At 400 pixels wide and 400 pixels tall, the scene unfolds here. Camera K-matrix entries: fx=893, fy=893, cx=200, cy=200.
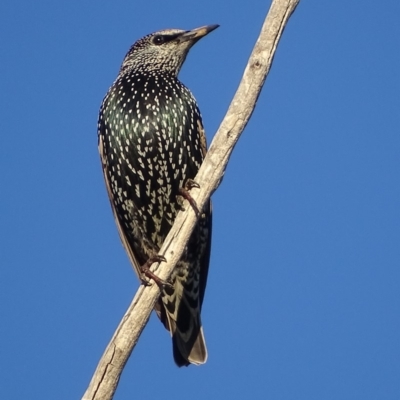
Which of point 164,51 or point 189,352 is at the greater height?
point 164,51

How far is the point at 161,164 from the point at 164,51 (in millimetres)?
1161

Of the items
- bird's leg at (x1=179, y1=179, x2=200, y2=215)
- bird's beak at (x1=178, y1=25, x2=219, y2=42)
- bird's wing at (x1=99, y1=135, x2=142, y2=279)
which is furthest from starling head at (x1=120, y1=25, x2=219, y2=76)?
bird's leg at (x1=179, y1=179, x2=200, y2=215)

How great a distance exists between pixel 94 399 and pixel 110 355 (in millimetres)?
278

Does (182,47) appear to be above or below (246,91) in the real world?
above

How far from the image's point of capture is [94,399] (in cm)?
523

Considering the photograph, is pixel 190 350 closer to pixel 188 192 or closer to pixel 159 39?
pixel 188 192

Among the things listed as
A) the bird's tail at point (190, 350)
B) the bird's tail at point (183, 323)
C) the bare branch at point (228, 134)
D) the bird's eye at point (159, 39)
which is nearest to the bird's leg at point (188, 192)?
the bare branch at point (228, 134)

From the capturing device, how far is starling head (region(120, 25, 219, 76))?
7281 millimetres

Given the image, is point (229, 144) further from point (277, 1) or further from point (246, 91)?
point (277, 1)

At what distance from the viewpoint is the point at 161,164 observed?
668 centimetres

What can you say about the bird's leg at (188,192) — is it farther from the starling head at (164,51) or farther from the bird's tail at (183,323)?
the starling head at (164,51)

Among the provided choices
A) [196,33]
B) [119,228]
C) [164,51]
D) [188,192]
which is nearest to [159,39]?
[164,51]

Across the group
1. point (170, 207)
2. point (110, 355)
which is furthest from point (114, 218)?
point (110, 355)

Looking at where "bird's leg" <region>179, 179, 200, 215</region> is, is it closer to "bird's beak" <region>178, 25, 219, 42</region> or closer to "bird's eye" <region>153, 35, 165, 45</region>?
A: "bird's beak" <region>178, 25, 219, 42</region>
